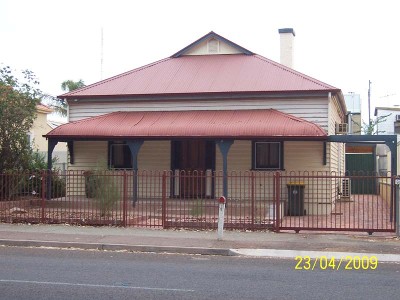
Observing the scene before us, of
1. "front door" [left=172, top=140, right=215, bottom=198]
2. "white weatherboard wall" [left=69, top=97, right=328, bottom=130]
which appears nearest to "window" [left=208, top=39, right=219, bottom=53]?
"white weatherboard wall" [left=69, top=97, right=328, bottom=130]

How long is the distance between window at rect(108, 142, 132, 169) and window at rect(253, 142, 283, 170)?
4465mm

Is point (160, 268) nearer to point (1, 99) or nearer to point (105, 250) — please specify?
point (105, 250)

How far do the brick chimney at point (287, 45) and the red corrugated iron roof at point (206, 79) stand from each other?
2.31 m

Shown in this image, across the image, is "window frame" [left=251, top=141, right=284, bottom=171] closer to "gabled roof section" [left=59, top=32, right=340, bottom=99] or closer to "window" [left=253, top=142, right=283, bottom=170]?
"window" [left=253, top=142, right=283, bottom=170]

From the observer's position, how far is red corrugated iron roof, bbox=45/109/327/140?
1733cm

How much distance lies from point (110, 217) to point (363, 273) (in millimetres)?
7839

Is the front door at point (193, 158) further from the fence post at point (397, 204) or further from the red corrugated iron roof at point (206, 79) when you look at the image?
the fence post at point (397, 204)

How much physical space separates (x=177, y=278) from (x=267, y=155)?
424 inches

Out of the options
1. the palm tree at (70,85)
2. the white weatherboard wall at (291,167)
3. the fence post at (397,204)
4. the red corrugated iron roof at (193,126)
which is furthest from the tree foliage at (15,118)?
the palm tree at (70,85)

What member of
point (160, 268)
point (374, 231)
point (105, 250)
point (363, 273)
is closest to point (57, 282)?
point (160, 268)

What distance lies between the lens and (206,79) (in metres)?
20.6

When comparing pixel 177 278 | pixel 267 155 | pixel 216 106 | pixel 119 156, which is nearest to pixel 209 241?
pixel 177 278

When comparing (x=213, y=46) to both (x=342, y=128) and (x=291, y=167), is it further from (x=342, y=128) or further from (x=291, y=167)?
(x=291, y=167)

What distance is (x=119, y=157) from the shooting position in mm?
20500
